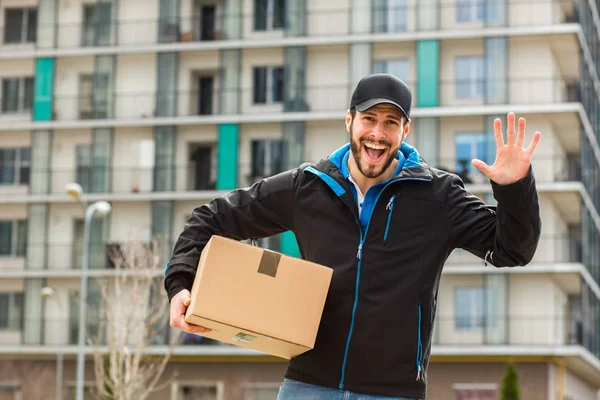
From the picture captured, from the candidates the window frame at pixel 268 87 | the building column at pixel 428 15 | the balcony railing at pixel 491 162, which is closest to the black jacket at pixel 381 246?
the balcony railing at pixel 491 162

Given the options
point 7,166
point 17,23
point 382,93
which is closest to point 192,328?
point 382,93

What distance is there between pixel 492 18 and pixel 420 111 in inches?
173

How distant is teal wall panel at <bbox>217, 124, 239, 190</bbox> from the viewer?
46.2m

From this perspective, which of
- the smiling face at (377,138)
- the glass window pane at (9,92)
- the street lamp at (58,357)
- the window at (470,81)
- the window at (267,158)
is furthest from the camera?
the glass window pane at (9,92)

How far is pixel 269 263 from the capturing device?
16.2 ft

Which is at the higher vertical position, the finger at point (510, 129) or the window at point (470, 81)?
the window at point (470, 81)

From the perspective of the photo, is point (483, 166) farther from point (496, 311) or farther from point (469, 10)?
point (469, 10)

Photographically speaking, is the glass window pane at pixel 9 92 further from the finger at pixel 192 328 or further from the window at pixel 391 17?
the finger at pixel 192 328

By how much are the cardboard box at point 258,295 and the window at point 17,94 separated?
45790 millimetres

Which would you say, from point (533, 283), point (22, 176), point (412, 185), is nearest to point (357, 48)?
point (533, 283)

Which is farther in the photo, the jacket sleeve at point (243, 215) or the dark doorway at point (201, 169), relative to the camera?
the dark doorway at point (201, 169)

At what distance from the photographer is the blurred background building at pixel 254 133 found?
43781 millimetres

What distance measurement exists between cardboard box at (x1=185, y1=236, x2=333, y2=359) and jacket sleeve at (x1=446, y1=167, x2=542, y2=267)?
1.96 ft

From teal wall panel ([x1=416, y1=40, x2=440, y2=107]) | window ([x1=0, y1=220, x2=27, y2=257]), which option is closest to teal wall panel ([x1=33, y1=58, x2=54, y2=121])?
window ([x1=0, y1=220, x2=27, y2=257])
